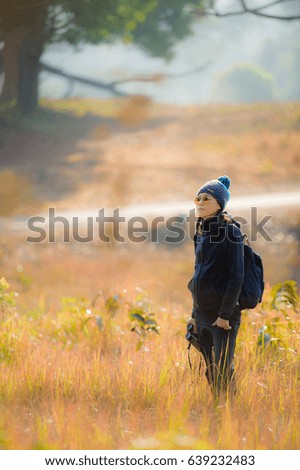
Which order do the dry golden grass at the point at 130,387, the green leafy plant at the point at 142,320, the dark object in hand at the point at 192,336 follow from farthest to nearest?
the green leafy plant at the point at 142,320
the dark object in hand at the point at 192,336
the dry golden grass at the point at 130,387

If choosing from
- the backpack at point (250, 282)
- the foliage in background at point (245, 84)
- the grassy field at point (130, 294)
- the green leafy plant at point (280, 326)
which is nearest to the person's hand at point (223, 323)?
the backpack at point (250, 282)

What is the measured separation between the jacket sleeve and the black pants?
0.43ft

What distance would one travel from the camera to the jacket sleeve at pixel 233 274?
3.34 metres

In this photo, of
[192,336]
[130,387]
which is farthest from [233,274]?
[130,387]

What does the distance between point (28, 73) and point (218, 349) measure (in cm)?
1512

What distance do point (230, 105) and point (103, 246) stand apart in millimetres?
14736

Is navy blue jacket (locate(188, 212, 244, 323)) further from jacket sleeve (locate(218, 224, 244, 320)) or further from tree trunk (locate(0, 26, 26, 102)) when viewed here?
tree trunk (locate(0, 26, 26, 102))

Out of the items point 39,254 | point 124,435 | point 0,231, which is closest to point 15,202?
point 0,231

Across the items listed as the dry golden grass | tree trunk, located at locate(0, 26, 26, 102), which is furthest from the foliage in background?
the dry golden grass

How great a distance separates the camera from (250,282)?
3463 mm

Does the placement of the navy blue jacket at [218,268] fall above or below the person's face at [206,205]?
below

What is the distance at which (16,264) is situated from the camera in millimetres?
11375

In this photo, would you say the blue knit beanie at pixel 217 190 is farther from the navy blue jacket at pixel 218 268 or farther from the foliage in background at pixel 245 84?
the foliage in background at pixel 245 84

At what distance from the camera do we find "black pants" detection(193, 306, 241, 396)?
11.5 feet
